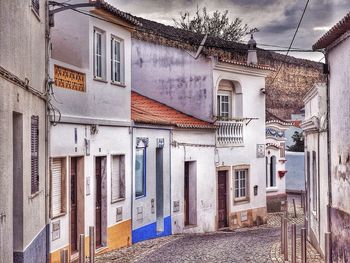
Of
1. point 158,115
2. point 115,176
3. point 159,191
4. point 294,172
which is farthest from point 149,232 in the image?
point 294,172

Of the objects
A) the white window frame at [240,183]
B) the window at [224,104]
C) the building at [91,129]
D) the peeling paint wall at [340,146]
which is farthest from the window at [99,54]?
the white window frame at [240,183]

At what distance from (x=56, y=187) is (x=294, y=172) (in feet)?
89.7

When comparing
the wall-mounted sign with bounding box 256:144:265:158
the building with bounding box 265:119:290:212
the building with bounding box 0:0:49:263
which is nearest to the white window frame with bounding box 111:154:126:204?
the building with bounding box 0:0:49:263

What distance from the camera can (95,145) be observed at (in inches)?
596

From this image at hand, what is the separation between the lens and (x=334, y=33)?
1205 cm

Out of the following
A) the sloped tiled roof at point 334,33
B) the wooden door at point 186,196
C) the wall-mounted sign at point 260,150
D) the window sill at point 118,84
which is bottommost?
the wooden door at point 186,196

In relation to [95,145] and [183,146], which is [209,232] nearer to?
[183,146]

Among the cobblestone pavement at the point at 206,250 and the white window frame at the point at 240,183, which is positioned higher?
the white window frame at the point at 240,183

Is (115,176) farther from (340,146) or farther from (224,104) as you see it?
(224,104)

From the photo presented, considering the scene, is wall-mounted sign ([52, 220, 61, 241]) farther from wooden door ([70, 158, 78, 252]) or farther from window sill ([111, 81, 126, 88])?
window sill ([111, 81, 126, 88])

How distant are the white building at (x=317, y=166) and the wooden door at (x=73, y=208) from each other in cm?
552

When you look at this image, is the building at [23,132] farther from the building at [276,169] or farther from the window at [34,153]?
the building at [276,169]

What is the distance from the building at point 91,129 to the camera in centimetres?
1333

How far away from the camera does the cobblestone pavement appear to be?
14.7 meters
